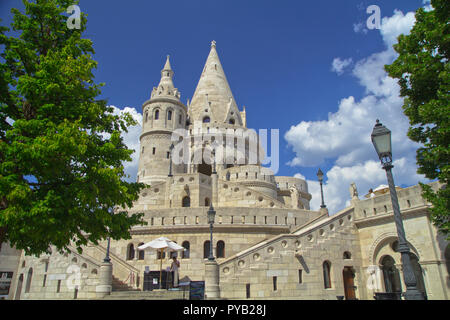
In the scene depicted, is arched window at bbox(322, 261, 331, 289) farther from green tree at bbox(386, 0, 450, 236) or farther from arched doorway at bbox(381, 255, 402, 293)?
green tree at bbox(386, 0, 450, 236)

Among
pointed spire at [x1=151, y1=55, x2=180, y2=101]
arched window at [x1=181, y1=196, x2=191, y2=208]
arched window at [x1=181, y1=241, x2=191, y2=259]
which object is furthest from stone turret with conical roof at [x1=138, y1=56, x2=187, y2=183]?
arched window at [x1=181, y1=241, x2=191, y2=259]

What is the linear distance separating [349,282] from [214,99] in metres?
32.2

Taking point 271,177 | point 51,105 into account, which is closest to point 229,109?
point 271,177

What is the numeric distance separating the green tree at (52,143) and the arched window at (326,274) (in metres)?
11.6

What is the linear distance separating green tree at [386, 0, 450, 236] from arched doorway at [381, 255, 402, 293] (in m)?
6.85

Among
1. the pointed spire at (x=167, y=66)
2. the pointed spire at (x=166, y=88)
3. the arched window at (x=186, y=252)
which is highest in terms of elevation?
the pointed spire at (x=167, y=66)

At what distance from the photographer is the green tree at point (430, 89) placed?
10396mm

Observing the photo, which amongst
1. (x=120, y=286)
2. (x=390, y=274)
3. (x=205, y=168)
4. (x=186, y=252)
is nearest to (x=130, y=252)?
(x=120, y=286)

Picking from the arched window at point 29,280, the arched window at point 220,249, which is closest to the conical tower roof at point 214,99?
the arched window at point 220,249

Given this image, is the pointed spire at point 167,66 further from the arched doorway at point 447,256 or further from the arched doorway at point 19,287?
the arched doorway at point 447,256

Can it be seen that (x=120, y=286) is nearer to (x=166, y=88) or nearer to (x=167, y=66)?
(x=166, y=88)

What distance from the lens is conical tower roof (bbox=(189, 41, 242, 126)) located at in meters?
43.5

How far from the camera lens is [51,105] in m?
8.98
